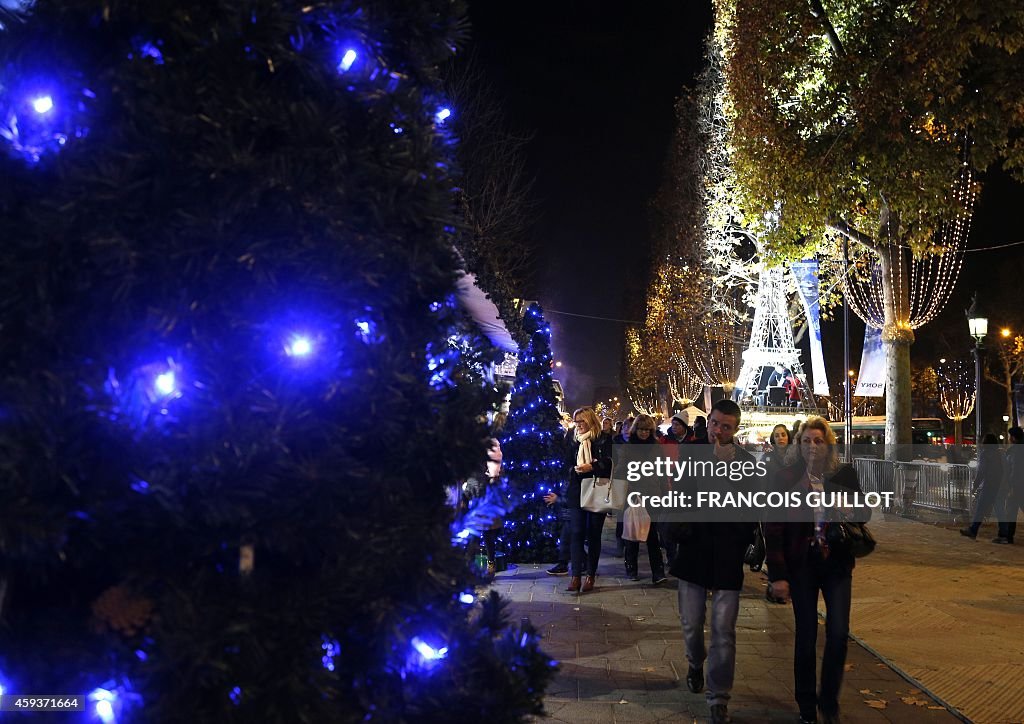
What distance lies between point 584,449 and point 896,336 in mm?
12030

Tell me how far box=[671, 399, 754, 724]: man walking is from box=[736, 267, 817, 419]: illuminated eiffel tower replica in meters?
30.8

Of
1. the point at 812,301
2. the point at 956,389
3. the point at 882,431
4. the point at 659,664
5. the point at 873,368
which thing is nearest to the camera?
the point at 659,664

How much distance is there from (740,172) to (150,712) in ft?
56.3

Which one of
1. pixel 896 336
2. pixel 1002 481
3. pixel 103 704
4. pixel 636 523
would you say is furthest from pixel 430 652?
pixel 896 336

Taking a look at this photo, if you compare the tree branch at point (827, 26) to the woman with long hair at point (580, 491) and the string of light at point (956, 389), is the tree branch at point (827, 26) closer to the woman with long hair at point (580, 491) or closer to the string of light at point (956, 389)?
the woman with long hair at point (580, 491)

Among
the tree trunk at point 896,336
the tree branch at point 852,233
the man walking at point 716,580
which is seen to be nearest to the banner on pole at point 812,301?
the tree trunk at point 896,336

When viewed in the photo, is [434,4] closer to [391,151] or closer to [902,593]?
[391,151]

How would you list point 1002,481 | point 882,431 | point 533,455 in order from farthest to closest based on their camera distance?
point 882,431 < point 1002,481 < point 533,455

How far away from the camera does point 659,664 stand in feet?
21.3

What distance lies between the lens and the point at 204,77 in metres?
2.45

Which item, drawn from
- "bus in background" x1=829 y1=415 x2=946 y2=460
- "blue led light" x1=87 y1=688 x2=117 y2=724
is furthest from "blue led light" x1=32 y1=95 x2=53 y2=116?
"bus in background" x1=829 y1=415 x2=946 y2=460

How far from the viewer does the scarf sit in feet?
30.8

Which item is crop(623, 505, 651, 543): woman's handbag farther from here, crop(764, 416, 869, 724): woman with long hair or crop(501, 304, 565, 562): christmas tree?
crop(764, 416, 869, 724): woman with long hair

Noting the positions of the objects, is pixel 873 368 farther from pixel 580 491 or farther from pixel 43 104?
pixel 43 104
